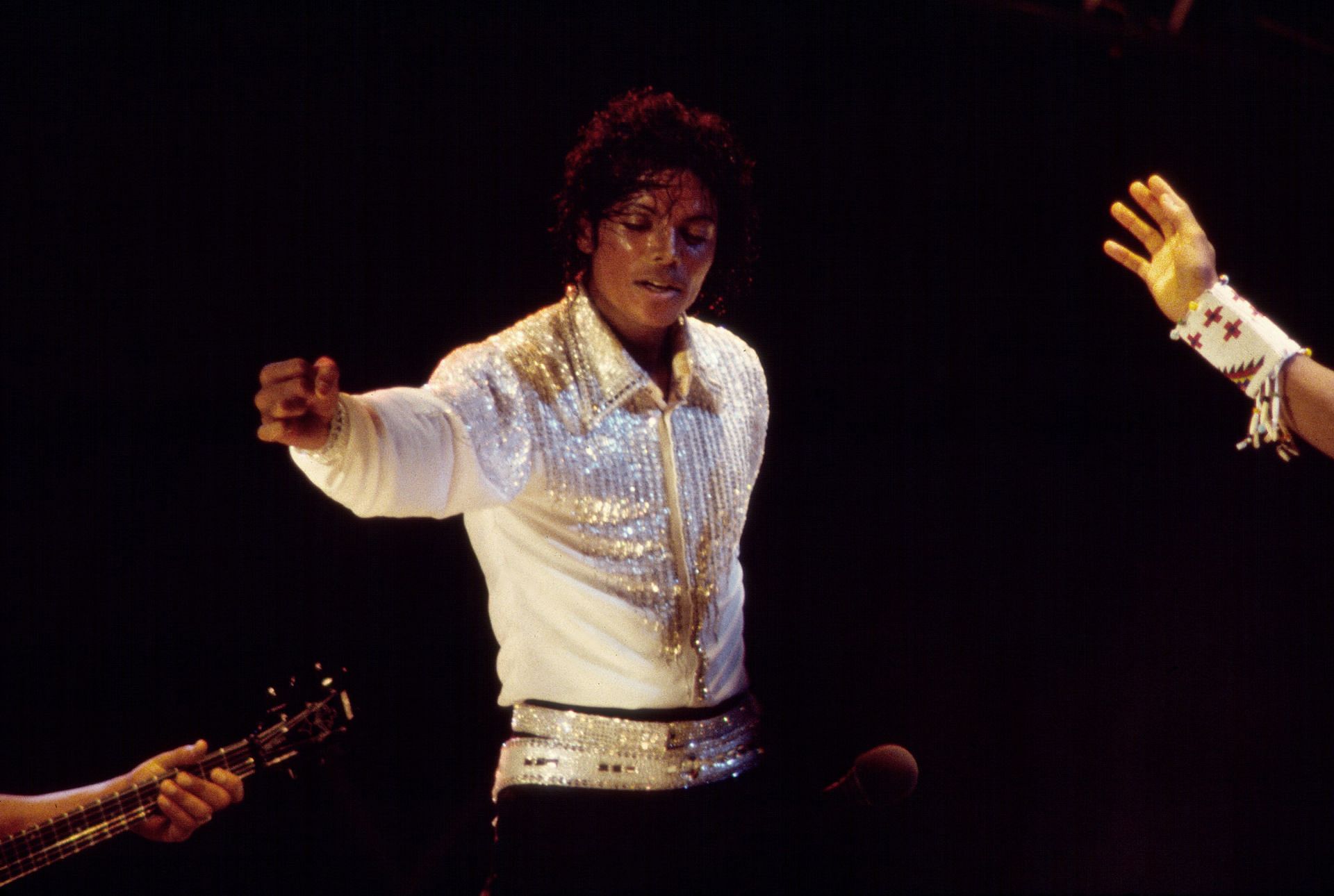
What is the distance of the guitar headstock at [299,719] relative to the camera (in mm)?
2180

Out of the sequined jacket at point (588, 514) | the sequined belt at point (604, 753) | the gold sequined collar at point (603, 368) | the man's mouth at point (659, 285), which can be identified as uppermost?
the man's mouth at point (659, 285)

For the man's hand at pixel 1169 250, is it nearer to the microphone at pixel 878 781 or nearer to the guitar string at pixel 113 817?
the microphone at pixel 878 781

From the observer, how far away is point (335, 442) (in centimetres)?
150

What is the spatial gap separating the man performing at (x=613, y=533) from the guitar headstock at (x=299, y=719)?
468 mm

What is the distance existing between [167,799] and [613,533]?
1.09 meters

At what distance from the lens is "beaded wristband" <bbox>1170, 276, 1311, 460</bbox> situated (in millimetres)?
1816

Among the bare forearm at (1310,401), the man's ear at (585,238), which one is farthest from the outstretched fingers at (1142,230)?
the man's ear at (585,238)

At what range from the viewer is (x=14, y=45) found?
2.34m

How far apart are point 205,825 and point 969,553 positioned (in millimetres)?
2123

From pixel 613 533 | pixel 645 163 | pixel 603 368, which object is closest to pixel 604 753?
pixel 613 533

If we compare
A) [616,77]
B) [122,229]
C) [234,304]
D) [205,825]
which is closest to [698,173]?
[616,77]

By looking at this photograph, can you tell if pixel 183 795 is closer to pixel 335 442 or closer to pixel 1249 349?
pixel 335 442

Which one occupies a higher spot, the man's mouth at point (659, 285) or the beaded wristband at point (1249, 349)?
the man's mouth at point (659, 285)

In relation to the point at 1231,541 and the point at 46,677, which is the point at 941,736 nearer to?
the point at 1231,541
